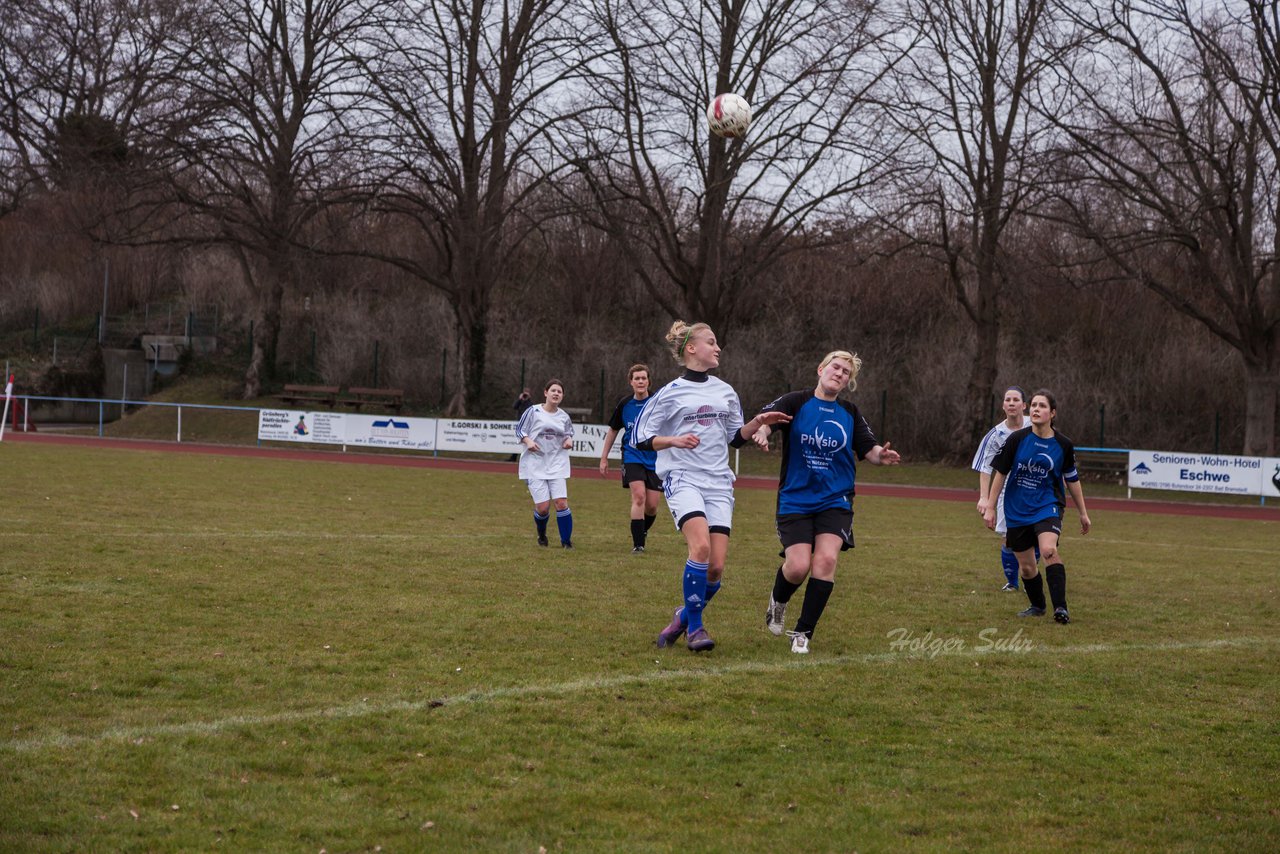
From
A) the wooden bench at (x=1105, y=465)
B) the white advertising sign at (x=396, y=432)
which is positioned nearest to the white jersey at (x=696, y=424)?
the wooden bench at (x=1105, y=465)

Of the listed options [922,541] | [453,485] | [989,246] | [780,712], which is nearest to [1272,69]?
[989,246]

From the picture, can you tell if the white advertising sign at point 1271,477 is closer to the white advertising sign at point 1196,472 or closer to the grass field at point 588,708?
the white advertising sign at point 1196,472

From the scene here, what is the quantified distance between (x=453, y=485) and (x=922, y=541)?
31.5 feet

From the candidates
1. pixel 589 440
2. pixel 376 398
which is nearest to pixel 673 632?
pixel 589 440

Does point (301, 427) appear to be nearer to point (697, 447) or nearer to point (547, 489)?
point (547, 489)

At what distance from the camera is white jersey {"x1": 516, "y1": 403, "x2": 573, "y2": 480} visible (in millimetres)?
12773

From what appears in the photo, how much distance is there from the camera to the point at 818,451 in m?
7.56

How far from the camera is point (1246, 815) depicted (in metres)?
4.59

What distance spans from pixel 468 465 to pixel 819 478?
21684mm

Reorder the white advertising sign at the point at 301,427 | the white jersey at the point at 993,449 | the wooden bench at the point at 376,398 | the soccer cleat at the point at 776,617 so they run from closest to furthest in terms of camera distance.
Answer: the soccer cleat at the point at 776,617
the white jersey at the point at 993,449
the white advertising sign at the point at 301,427
the wooden bench at the point at 376,398

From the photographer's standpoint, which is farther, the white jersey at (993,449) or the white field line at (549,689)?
the white jersey at (993,449)

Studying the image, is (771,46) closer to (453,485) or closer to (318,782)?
(453,485)

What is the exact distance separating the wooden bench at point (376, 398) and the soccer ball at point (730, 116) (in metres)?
23.0

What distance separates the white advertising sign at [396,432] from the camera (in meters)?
30.5
